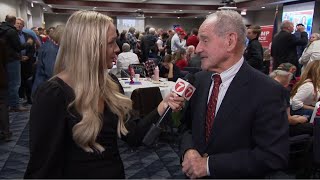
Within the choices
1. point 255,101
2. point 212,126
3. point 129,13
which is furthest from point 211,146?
point 129,13

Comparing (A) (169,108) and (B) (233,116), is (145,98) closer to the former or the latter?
(A) (169,108)

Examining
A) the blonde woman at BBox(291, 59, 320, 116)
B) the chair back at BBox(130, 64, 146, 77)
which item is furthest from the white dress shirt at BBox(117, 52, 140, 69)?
the blonde woman at BBox(291, 59, 320, 116)

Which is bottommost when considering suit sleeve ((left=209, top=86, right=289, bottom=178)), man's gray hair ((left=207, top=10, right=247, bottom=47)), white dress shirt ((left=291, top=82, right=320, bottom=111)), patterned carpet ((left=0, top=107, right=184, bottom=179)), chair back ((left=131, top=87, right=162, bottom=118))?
patterned carpet ((left=0, top=107, right=184, bottom=179))

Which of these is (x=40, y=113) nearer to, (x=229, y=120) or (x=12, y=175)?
(x=229, y=120)

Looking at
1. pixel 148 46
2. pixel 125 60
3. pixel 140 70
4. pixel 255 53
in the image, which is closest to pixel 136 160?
pixel 140 70

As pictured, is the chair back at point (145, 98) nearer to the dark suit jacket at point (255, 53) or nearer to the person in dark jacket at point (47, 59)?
the person in dark jacket at point (47, 59)

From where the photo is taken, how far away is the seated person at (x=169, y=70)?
19.0 ft

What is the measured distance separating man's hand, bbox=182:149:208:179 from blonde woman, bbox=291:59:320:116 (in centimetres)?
251

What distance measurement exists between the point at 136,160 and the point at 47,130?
2657mm

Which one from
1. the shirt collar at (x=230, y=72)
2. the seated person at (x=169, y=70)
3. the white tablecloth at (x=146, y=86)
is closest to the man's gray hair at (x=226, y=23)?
the shirt collar at (x=230, y=72)

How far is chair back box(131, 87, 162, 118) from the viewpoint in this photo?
13.1ft

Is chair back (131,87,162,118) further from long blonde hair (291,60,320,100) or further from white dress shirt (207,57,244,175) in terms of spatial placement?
white dress shirt (207,57,244,175)

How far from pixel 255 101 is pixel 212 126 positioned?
0.23 m

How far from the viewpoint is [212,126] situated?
1.48 metres
